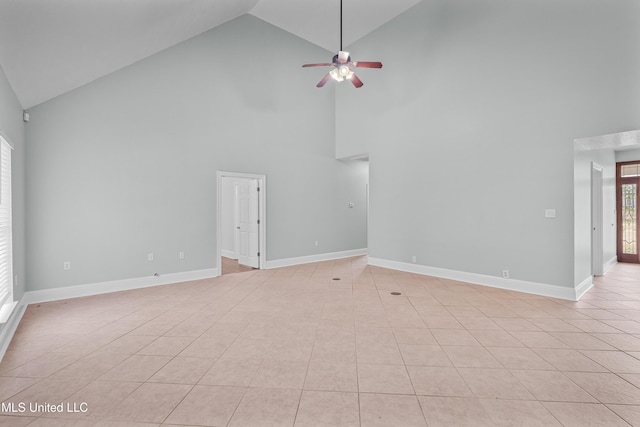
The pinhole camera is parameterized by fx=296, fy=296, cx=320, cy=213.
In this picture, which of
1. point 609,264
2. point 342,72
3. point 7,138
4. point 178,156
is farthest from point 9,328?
point 609,264

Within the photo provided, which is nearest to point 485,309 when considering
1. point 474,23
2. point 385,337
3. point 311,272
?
point 385,337

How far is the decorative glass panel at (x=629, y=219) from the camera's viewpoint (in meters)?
6.79

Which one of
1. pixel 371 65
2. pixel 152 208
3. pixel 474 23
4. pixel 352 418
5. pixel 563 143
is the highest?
pixel 474 23

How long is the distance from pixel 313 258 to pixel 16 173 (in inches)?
209

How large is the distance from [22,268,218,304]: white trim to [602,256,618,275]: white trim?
7775mm

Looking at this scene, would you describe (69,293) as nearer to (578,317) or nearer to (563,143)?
(578,317)

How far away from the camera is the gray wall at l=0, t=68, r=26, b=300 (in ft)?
10.6

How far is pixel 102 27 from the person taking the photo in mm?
3297

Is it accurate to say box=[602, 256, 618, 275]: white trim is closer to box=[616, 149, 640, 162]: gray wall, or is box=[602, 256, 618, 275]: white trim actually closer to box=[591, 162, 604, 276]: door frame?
box=[591, 162, 604, 276]: door frame

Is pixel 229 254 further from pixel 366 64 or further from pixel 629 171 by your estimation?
pixel 629 171

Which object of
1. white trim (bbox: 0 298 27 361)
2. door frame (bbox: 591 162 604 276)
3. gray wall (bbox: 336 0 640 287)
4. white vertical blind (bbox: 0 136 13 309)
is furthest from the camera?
door frame (bbox: 591 162 604 276)

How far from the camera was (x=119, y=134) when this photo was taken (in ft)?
15.4

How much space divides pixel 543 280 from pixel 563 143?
6.58 ft


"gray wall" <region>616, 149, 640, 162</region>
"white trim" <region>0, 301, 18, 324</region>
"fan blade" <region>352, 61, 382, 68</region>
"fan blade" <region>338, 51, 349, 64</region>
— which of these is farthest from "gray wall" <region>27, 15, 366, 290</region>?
"gray wall" <region>616, 149, 640, 162</region>
